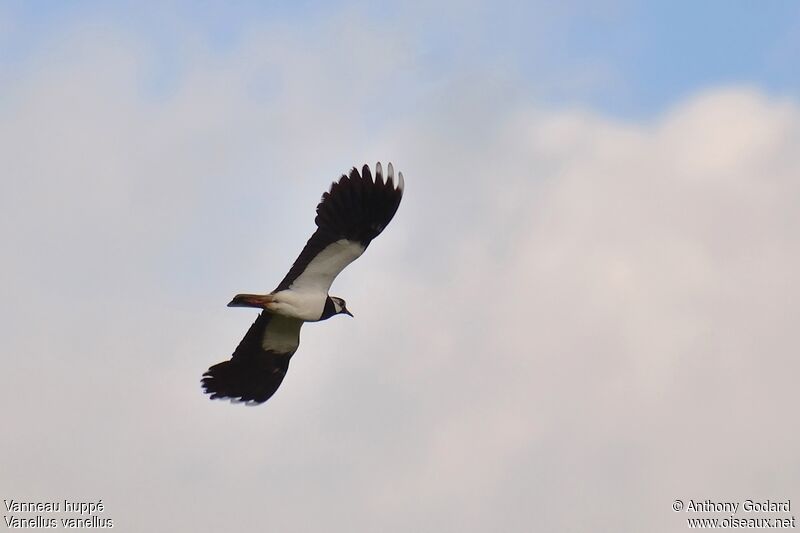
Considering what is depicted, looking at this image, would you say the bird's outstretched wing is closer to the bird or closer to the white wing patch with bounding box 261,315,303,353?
the bird

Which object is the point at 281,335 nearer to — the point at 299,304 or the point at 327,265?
the point at 299,304

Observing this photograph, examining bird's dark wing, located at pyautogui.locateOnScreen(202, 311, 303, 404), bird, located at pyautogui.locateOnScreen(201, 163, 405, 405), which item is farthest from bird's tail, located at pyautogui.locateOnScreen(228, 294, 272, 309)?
bird's dark wing, located at pyautogui.locateOnScreen(202, 311, 303, 404)

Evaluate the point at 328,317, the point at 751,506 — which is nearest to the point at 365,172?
the point at 328,317

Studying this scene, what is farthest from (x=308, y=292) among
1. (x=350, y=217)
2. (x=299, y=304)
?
(x=350, y=217)

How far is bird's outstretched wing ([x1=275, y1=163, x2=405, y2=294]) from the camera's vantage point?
27.0 metres

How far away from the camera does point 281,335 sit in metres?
28.7

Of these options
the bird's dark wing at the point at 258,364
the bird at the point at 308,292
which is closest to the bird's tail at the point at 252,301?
the bird at the point at 308,292

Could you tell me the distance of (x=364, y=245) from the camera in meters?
27.5

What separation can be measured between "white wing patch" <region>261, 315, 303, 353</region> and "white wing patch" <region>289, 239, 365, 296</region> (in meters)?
0.76

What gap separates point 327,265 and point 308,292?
65 cm

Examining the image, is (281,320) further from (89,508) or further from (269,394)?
(89,508)

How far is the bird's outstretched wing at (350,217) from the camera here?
2703 cm

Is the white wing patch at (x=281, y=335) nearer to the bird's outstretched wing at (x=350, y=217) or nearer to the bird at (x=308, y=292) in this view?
the bird at (x=308, y=292)

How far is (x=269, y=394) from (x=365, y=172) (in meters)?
4.83
